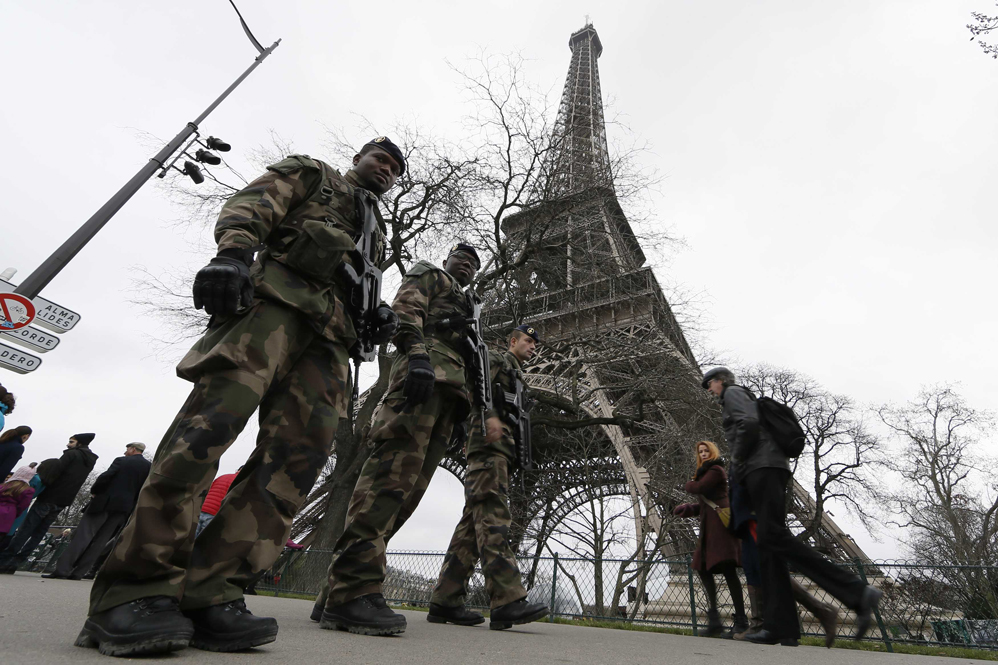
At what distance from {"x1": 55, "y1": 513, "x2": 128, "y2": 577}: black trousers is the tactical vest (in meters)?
5.95

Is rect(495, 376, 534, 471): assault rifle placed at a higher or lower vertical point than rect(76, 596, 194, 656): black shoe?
higher

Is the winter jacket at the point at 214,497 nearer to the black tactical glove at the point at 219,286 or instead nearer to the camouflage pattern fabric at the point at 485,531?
the camouflage pattern fabric at the point at 485,531

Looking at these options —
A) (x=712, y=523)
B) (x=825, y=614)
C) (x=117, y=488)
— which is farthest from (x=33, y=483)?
(x=825, y=614)

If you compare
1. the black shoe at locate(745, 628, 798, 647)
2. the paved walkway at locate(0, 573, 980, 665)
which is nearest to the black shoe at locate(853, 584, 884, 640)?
the paved walkway at locate(0, 573, 980, 665)

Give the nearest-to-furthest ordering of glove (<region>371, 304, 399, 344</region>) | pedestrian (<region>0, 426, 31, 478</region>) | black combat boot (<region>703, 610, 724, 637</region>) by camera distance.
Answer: glove (<region>371, 304, 399, 344</region>) < black combat boot (<region>703, 610, 724, 637</region>) < pedestrian (<region>0, 426, 31, 478</region>)

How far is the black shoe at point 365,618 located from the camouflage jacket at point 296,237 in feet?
3.89

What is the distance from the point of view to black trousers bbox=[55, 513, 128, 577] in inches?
246

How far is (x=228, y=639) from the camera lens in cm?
173

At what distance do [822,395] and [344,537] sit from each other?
19156 millimetres

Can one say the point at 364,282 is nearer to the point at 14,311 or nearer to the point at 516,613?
the point at 516,613

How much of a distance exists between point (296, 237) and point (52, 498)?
21.5ft

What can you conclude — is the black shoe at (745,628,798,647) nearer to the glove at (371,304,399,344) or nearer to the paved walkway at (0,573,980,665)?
the paved walkway at (0,573,980,665)

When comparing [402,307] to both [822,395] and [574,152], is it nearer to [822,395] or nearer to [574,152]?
[574,152]

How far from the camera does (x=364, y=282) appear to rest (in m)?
2.52
